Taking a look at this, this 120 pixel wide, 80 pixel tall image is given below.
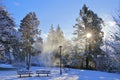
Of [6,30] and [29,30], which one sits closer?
[6,30]

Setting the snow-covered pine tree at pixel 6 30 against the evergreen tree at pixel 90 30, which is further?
the evergreen tree at pixel 90 30

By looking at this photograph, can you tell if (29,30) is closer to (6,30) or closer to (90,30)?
(90,30)

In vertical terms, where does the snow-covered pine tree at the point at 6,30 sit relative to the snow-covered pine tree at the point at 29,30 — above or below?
below

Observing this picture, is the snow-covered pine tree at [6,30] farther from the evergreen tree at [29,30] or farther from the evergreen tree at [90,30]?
the evergreen tree at [90,30]

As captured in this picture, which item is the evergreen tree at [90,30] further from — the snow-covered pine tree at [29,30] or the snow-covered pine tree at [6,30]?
the snow-covered pine tree at [6,30]

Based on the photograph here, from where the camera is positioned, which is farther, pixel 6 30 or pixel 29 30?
pixel 29 30

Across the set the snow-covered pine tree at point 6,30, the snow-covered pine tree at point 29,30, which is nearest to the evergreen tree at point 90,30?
the snow-covered pine tree at point 29,30

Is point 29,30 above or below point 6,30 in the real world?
above

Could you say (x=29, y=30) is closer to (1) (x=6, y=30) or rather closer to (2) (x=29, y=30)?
(2) (x=29, y=30)

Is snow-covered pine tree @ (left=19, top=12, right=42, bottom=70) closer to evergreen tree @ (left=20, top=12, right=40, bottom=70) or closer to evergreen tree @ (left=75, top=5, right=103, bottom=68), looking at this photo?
evergreen tree @ (left=20, top=12, right=40, bottom=70)

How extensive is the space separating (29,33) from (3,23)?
27.6 metres

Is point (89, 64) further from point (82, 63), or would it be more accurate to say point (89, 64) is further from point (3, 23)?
point (3, 23)

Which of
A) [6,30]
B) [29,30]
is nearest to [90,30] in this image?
[29,30]

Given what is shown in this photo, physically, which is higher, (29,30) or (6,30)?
(29,30)
